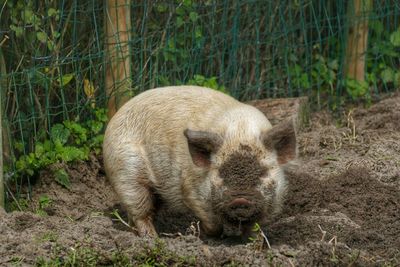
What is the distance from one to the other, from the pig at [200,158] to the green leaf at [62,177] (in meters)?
0.78

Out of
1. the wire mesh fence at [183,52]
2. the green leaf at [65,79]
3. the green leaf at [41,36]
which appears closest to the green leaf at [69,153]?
the wire mesh fence at [183,52]

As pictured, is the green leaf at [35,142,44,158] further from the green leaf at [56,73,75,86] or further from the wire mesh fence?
the green leaf at [56,73,75,86]

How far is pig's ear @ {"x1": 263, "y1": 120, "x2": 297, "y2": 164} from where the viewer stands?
668cm

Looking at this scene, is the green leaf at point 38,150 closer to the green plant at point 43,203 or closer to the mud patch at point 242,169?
the green plant at point 43,203

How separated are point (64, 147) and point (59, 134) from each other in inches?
4.6

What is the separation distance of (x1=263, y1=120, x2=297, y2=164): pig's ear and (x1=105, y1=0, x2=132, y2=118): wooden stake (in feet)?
7.20

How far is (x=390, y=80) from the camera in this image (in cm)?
1071

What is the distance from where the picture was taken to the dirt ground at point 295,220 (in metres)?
6.09

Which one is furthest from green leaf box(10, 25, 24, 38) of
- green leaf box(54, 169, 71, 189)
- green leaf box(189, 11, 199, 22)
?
green leaf box(189, 11, 199, 22)

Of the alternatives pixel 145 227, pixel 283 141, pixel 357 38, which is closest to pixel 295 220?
pixel 283 141

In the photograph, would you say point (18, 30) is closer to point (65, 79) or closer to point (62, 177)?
point (65, 79)

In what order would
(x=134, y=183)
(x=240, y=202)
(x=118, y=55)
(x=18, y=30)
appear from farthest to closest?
(x=118, y=55) → (x=18, y=30) → (x=134, y=183) → (x=240, y=202)

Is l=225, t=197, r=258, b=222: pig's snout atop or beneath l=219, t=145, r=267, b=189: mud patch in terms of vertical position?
beneath

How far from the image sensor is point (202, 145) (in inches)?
262
